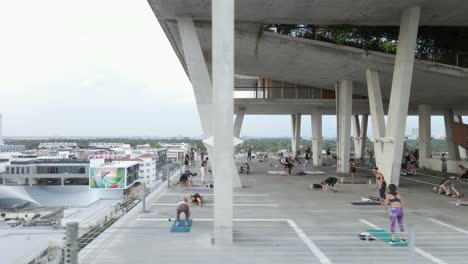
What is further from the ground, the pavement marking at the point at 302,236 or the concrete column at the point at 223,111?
the concrete column at the point at 223,111

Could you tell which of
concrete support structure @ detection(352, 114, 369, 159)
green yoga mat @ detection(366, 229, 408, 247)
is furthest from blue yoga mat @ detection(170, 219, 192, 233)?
concrete support structure @ detection(352, 114, 369, 159)

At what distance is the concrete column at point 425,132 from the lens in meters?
31.7

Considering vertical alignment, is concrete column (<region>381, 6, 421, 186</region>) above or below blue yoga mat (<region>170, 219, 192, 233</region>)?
above

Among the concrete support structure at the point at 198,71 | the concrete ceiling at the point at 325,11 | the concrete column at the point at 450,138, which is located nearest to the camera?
the concrete ceiling at the point at 325,11

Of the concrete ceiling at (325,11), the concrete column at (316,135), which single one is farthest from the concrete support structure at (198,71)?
the concrete column at (316,135)

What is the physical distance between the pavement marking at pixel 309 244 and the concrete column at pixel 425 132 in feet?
85.5

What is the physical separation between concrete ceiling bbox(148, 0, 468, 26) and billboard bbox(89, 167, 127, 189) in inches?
2104

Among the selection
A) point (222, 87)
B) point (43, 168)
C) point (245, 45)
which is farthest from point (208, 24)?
point (43, 168)

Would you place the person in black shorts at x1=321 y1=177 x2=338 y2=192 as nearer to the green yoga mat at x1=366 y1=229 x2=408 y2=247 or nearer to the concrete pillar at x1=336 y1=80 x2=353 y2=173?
the green yoga mat at x1=366 y1=229 x2=408 y2=247

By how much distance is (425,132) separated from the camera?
31609 mm

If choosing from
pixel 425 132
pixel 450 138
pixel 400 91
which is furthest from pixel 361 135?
pixel 400 91

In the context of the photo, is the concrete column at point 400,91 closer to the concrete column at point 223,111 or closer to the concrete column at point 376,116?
the concrete column at point 376,116

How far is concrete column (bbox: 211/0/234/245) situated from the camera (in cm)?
756

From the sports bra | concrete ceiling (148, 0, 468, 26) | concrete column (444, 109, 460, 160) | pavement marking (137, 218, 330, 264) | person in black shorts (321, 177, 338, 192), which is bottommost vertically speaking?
pavement marking (137, 218, 330, 264)
